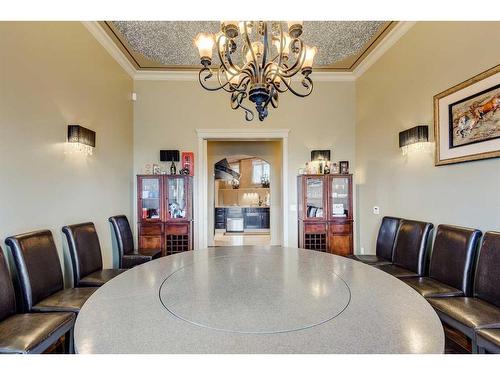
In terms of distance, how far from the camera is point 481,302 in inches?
71.0

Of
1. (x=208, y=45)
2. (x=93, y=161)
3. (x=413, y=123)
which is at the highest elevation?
(x=208, y=45)

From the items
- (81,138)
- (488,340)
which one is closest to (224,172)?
(81,138)

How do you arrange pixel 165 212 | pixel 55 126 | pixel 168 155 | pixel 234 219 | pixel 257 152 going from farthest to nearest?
pixel 234 219 → pixel 257 152 → pixel 168 155 → pixel 165 212 → pixel 55 126

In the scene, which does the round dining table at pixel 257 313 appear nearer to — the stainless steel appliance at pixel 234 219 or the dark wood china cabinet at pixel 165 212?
the dark wood china cabinet at pixel 165 212

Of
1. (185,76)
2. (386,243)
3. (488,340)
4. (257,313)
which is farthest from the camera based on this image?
(185,76)

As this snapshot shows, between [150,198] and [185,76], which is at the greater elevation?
[185,76]

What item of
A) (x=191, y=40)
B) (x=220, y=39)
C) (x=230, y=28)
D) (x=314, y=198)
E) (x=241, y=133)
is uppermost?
(x=191, y=40)

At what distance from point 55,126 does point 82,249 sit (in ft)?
3.93

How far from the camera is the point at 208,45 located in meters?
2.01

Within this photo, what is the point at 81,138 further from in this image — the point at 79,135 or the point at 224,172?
the point at 224,172
